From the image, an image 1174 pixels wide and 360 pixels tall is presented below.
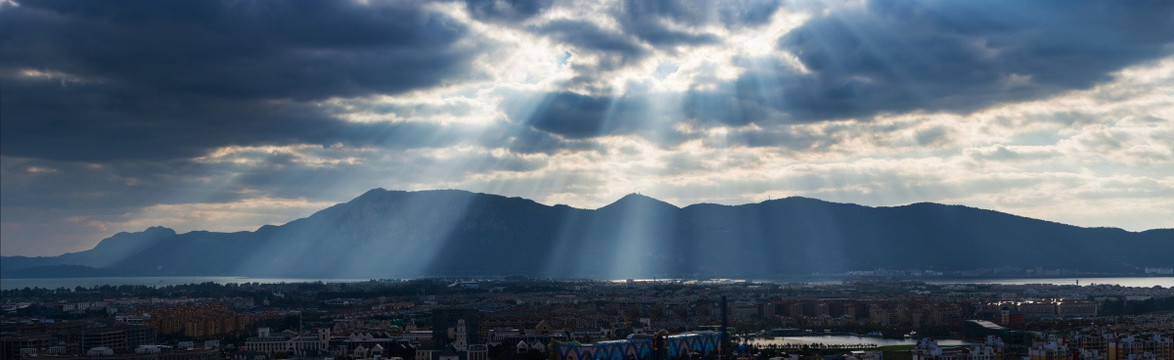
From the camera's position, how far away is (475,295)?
116 meters

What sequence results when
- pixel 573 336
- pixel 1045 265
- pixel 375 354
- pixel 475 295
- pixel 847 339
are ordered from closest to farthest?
pixel 375 354, pixel 573 336, pixel 847 339, pixel 475 295, pixel 1045 265

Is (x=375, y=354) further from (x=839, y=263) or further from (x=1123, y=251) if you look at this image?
(x=1123, y=251)

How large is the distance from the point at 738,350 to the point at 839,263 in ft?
477

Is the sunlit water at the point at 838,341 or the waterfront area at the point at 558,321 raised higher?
the waterfront area at the point at 558,321

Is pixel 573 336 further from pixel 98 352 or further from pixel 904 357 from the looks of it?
pixel 98 352

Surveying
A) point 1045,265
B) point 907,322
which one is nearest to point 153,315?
point 907,322

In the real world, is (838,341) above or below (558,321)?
below

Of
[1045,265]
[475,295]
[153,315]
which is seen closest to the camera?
[153,315]

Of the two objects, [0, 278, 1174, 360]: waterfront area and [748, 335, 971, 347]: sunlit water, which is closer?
[0, 278, 1174, 360]: waterfront area

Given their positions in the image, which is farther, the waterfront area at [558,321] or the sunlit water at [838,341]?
the sunlit water at [838,341]

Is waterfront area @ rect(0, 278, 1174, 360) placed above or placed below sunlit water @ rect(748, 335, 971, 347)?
above

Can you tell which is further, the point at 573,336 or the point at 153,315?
the point at 153,315

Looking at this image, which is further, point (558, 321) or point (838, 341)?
point (558, 321)

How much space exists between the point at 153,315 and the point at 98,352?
79.5ft
